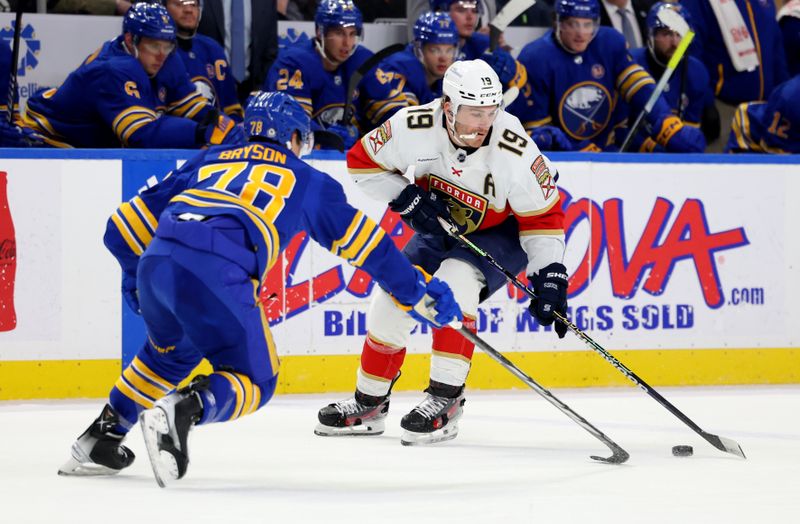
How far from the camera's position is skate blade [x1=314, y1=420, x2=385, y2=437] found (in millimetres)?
4430

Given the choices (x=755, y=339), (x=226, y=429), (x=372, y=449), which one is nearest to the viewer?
(x=372, y=449)

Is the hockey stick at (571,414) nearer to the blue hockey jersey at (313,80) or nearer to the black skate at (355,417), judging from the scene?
the black skate at (355,417)

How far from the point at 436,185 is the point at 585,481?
4.15 ft

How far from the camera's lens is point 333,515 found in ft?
10.0

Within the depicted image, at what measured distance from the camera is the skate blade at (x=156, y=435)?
2.96m

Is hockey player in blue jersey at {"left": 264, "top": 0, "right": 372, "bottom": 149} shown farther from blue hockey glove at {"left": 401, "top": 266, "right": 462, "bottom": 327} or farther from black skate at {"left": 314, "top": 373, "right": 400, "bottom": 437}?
blue hockey glove at {"left": 401, "top": 266, "right": 462, "bottom": 327}

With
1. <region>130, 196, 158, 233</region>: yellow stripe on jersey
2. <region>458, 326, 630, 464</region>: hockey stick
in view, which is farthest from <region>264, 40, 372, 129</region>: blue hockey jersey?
<region>130, 196, 158, 233</region>: yellow stripe on jersey

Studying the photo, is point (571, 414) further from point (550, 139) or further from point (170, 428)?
point (550, 139)

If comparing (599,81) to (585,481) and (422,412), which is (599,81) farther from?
(585,481)

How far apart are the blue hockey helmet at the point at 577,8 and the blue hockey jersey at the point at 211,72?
159 centimetres

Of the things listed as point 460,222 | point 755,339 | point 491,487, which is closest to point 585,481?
point 491,487

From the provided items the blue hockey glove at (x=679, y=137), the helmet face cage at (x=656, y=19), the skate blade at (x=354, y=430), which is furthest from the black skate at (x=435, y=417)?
the helmet face cage at (x=656, y=19)

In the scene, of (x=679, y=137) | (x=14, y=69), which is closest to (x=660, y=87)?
(x=679, y=137)

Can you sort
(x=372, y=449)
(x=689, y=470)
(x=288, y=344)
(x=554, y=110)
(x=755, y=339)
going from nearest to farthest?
(x=689, y=470)
(x=372, y=449)
(x=288, y=344)
(x=755, y=339)
(x=554, y=110)
